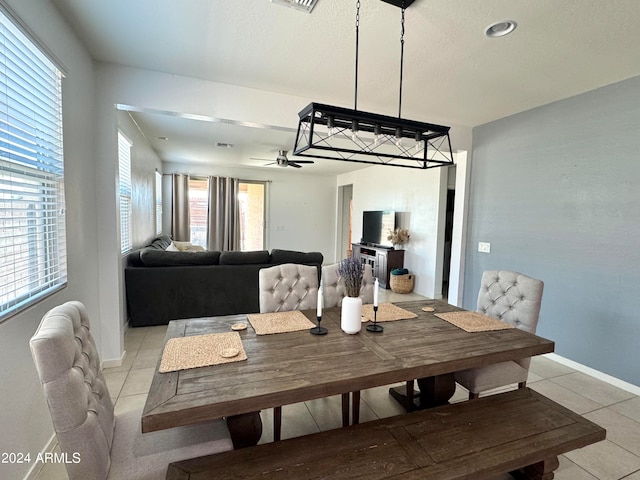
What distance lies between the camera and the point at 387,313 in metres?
2.19

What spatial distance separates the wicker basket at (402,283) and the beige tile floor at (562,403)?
2506mm

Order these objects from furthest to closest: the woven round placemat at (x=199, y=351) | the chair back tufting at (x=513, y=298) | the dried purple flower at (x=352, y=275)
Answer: the chair back tufting at (x=513, y=298)
the dried purple flower at (x=352, y=275)
the woven round placemat at (x=199, y=351)

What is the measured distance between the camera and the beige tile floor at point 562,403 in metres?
1.79

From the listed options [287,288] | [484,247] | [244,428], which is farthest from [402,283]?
[244,428]

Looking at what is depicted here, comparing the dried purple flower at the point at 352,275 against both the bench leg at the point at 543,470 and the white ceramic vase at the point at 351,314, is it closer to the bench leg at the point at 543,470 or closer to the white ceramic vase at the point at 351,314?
the white ceramic vase at the point at 351,314

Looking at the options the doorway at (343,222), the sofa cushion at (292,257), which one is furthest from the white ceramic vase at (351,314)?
the doorway at (343,222)

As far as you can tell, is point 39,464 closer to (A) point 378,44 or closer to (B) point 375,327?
(B) point 375,327

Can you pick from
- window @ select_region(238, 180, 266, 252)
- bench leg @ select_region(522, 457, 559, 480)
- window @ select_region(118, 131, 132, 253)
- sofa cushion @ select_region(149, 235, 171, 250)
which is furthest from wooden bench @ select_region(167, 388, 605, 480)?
window @ select_region(238, 180, 266, 252)

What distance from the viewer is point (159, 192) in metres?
6.57

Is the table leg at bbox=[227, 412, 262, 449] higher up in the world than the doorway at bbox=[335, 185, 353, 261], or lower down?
lower down

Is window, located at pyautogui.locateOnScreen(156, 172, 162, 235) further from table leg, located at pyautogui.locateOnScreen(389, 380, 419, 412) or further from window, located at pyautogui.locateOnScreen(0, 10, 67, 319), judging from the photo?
table leg, located at pyautogui.locateOnScreen(389, 380, 419, 412)

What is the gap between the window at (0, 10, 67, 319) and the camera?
4.64 feet

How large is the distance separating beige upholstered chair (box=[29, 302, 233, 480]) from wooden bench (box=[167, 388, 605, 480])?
0.37 feet

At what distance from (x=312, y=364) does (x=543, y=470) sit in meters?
1.23
